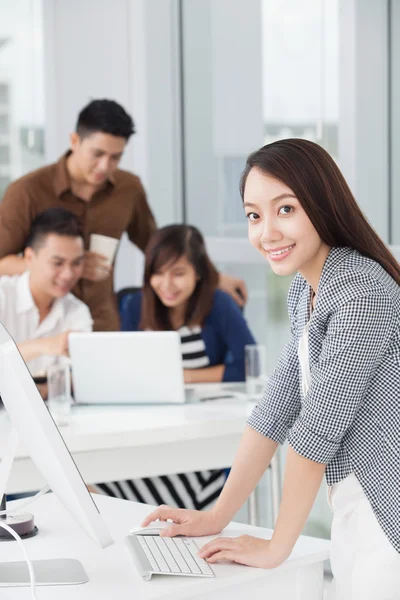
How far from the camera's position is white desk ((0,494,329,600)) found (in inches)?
53.9

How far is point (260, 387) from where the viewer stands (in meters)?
3.10

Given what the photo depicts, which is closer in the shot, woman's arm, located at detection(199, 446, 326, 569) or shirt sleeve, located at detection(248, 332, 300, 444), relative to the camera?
woman's arm, located at detection(199, 446, 326, 569)

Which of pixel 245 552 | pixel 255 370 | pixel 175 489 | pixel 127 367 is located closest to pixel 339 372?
pixel 245 552

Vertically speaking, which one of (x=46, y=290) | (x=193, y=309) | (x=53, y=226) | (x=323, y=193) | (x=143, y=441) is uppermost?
(x=323, y=193)

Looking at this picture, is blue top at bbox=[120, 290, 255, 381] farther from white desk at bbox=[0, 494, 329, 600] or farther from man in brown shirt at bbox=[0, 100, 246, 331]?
white desk at bbox=[0, 494, 329, 600]

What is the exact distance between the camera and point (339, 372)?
1.40 metres

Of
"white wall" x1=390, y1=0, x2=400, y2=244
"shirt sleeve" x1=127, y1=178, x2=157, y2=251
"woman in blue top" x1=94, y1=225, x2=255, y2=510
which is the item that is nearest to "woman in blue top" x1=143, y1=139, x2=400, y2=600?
"woman in blue top" x1=94, y1=225, x2=255, y2=510

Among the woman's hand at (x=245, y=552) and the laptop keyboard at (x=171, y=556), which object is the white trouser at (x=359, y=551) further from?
the laptop keyboard at (x=171, y=556)

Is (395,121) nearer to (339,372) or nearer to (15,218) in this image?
(15,218)

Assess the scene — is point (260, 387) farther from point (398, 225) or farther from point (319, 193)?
point (319, 193)

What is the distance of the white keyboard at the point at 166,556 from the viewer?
142 cm

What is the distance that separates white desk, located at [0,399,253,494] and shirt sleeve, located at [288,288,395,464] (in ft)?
4.14

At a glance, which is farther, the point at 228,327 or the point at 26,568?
the point at 228,327

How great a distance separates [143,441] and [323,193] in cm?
139
